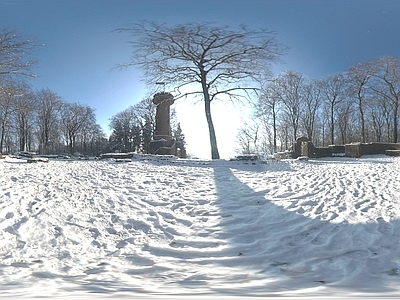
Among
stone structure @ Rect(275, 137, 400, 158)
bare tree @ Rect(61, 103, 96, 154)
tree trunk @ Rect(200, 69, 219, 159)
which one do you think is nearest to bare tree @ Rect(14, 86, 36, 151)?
bare tree @ Rect(61, 103, 96, 154)

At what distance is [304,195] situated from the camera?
187 inches

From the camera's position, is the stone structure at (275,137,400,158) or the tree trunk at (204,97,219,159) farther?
the stone structure at (275,137,400,158)

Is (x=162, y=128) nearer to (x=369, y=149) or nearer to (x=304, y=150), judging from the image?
(x=304, y=150)

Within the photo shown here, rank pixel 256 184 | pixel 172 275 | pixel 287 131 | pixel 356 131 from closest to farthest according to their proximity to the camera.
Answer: pixel 172 275, pixel 256 184, pixel 287 131, pixel 356 131

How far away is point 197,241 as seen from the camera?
120 inches

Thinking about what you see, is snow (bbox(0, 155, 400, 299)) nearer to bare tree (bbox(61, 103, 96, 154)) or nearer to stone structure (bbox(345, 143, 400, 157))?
bare tree (bbox(61, 103, 96, 154))

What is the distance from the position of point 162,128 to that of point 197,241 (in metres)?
13.9

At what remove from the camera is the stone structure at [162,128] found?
589 inches

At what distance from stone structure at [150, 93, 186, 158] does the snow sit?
1003 cm

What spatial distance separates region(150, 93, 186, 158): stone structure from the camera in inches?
589

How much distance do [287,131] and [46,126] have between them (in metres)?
13.1

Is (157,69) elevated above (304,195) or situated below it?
above

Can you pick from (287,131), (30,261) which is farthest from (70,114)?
(287,131)

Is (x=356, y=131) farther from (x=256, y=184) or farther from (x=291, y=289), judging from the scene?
(x=291, y=289)
